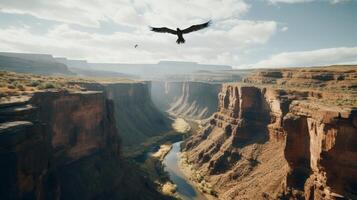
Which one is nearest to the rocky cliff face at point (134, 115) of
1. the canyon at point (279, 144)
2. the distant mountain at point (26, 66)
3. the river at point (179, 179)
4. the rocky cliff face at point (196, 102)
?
the river at point (179, 179)

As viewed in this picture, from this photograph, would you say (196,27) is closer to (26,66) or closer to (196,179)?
(196,179)

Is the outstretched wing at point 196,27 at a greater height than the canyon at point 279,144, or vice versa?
the outstretched wing at point 196,27

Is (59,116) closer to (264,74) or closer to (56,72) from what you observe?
(264,74)

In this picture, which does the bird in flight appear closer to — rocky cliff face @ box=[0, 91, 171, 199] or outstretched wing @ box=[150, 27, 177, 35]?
outstretched wing @ box=[150, 27, 177, 35]

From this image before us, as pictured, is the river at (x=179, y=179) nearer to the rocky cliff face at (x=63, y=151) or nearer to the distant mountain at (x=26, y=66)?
the rocky cliff face at (x=63, y=151)

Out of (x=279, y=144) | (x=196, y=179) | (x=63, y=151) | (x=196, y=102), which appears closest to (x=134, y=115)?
(x=196, y=179)

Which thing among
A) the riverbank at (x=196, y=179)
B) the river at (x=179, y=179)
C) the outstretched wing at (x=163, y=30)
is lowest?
the river at (x=179, y=179)

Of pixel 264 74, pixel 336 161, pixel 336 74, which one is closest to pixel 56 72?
pixel 264 74

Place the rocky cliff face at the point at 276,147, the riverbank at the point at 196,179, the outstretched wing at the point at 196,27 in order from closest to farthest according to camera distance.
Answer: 1. the outstretched wing at the point at 196,27
2. the rocky cliff face at the point at 276,147
3. the riverbank at the point at 196,179
